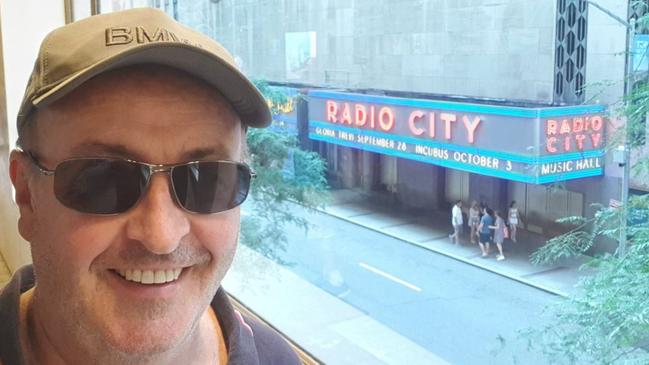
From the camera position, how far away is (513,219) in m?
1.31

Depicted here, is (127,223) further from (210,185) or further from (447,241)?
(447,241)

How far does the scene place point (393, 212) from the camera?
5.51ft

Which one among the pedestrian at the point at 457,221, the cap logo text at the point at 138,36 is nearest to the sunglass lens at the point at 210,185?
the cap logo text at the point at 138,36

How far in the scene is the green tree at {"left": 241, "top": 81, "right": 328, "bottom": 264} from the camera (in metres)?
1.92

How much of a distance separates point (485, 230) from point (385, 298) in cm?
50

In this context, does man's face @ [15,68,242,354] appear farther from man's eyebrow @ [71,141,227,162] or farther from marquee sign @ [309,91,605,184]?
marquee sign @ [309,91,605,184]

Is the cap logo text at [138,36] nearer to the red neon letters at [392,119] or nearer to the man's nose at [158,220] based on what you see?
the man's nose at [158,220]

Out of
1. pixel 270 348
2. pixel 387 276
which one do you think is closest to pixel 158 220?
pixel 270 348

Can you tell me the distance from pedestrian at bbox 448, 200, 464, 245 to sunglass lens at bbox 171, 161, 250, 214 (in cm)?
71

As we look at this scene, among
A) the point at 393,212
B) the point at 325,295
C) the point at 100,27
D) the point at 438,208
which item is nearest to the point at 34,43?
the point at 325,295

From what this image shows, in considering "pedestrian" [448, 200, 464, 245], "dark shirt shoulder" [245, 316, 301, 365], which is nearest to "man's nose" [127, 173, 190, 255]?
"dark shirt shoulder" [245, 316, 301, 365]

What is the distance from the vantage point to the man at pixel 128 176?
0.70m

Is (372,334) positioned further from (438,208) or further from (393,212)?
(438,208)

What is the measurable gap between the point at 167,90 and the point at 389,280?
3.76 ft
